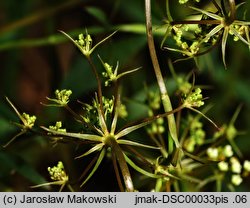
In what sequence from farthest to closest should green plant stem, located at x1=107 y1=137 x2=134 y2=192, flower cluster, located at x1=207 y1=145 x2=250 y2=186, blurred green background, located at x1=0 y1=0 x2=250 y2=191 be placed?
blurred green background, located at x1=0 y1=0 x2=250 y2=191, flower cluster, located at x1=207 y1=145 x2=250 y2=186, green plant stem, located at x1=107 y1=137 x2=134 y2=192

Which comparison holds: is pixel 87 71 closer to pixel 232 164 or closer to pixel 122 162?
pixel 232 164

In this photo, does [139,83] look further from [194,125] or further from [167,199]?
[167,199]

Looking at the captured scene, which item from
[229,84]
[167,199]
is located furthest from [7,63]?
[167,199]

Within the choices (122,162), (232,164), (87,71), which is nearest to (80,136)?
(122,162)

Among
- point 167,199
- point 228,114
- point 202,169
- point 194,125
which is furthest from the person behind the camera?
point 228,114

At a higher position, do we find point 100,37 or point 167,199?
point 100,37

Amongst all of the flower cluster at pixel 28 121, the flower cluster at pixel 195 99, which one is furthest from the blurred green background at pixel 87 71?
the flower cluster at pixel 195 99

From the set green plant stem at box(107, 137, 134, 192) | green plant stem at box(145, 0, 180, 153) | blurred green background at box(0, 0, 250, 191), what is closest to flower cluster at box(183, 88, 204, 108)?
green plant stem at box(145, 0, 180, 153)

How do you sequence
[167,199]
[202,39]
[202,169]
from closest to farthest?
[202,39]
[167,199]
[202,169]

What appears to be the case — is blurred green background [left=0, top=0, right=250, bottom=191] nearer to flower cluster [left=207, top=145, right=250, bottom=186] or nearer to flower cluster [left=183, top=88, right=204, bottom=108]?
flower cluster [left=207, top=145, right=250, bottom=186]
